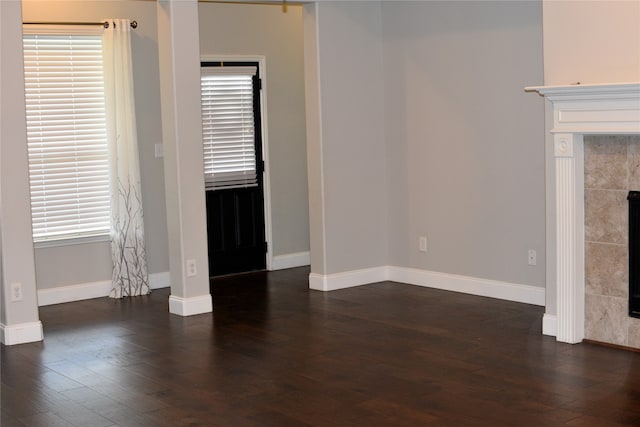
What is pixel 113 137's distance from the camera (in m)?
7.43

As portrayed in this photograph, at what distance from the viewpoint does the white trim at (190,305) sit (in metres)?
6.73

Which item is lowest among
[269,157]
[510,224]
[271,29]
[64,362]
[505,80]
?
[64,362]

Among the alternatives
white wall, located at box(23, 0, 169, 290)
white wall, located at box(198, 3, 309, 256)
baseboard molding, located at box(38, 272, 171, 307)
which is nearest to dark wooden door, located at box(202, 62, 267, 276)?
white wall, located at box(198, 3, 309, 256)

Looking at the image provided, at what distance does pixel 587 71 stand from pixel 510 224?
176cm

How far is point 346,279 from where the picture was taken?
7.64 meters

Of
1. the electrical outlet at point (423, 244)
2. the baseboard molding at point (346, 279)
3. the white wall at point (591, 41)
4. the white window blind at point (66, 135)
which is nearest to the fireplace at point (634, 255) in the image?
the white wall at point (591, 41)

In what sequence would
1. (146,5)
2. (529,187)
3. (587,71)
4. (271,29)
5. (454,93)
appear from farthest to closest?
(271,29) → (146,5) → (454,93) → (529,187) → (587,71)

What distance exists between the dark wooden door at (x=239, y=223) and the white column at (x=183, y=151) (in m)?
1.52

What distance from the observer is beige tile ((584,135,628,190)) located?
531 centimetres

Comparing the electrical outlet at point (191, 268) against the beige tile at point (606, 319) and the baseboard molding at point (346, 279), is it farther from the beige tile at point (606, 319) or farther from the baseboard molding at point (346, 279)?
the beige tile at point (606, 319)

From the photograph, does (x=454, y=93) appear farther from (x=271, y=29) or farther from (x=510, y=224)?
(x=271, y=29)

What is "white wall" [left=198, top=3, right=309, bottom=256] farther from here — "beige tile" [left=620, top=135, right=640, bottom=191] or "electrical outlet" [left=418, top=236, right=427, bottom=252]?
"beige tile" [left=620, top=135, right=640, bottom=191]

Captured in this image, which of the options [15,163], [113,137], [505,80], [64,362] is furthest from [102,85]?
[505,80]

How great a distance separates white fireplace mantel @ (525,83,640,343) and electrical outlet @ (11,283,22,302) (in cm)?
359
